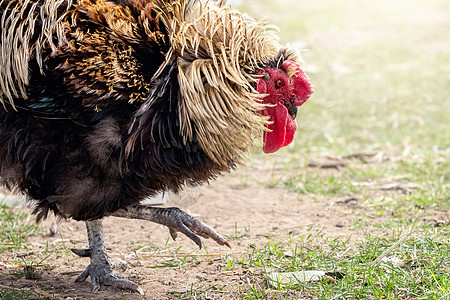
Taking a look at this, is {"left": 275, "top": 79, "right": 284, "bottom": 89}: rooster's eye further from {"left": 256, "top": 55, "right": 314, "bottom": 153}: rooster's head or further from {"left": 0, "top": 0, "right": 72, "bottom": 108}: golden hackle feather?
{"left": 0, "top": 0, "right": 72, "bottom": 108}: golden hackle feather

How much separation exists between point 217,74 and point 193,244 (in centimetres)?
144

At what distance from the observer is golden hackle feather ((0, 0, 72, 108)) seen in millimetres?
2879

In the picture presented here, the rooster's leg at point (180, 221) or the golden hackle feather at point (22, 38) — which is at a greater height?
the golden hackle feather at point (22, 38)

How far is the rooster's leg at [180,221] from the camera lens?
3.24 metres

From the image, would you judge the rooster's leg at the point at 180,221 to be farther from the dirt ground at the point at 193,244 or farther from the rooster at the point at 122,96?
the dirt ground at the point at 193,244

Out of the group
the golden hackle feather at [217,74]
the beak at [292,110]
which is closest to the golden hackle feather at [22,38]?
the golden hackle feather at [217,74]

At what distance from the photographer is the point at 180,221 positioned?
3240mm

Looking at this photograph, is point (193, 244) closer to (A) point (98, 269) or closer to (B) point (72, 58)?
(A) point (98, 269)

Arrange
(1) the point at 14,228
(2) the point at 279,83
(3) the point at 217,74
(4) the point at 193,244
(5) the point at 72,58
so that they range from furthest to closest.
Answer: (1) the point at 14,228 < (4) the point at 193,244 < (2) the point at 279,83 < (3) the point at 217,74 < (5) the point at 72,58

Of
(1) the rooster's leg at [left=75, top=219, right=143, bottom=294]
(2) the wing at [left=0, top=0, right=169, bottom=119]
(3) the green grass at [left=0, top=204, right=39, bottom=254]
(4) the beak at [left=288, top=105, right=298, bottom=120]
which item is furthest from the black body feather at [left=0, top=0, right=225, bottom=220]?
(3) the green grass at [left=0, top=204, right=39, bottom=254]

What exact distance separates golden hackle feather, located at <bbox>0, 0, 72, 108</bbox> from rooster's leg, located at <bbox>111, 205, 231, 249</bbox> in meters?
0.86

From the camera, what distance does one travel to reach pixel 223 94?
301 cm

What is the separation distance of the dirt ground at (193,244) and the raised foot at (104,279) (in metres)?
0.03

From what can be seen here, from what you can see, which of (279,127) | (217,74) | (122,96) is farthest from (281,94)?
(122,96)
